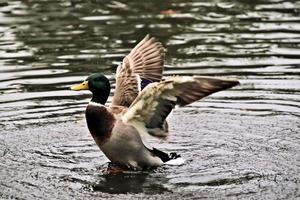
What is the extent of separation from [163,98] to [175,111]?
8.99 ft

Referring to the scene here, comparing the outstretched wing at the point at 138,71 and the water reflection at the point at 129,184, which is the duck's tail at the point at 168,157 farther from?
the outstretched wing at the point at 138,71

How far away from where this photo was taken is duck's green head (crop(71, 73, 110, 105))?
896cm

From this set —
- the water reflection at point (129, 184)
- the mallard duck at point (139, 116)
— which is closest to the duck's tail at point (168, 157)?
the mallard duck at point (139, 116)

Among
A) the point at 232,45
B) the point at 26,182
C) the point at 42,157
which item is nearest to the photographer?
the point at 26,182

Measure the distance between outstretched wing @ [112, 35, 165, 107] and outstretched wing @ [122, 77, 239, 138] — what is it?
0.90 metres

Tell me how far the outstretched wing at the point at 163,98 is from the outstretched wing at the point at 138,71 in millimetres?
904

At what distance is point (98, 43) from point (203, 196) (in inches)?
282

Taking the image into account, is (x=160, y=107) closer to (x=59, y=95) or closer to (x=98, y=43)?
(x=59, y=95)

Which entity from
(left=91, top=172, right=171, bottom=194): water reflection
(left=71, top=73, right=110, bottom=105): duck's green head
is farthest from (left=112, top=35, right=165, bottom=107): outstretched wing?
(left=91, top=172, right=171, bottom=194): water reflection

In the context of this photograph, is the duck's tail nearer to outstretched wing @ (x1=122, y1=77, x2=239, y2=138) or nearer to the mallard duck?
the mallard duck

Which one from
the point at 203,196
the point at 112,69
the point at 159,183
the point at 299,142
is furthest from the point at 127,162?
the point at 112,69

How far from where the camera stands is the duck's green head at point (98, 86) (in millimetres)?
8961

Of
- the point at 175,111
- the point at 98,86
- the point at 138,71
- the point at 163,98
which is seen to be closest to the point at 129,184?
the point at 163,98

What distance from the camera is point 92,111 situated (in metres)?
8.84
